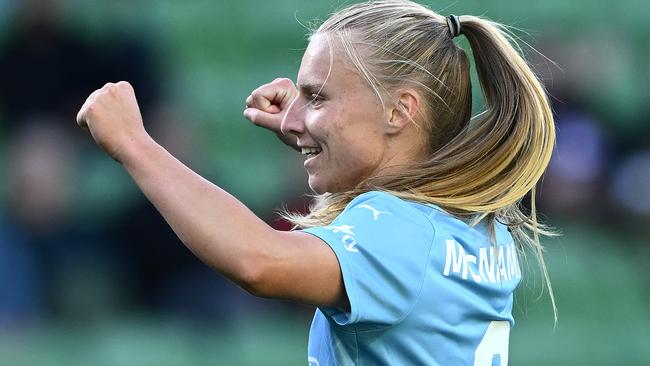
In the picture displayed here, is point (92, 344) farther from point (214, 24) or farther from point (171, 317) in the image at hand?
point (214, 24)

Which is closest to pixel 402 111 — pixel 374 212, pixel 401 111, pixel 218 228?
pixel 401 111

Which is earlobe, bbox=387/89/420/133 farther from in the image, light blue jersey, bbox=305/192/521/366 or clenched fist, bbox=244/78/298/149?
clenched fist, bbox=244/78/298/149

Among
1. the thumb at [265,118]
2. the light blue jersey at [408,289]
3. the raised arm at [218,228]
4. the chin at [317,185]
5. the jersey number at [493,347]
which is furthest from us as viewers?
the thumb at [265,118]

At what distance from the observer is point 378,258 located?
2100 mm

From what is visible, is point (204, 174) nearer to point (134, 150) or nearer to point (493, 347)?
point (493, 347)

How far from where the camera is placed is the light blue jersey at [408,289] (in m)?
2.10

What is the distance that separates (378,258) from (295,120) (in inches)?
19.1

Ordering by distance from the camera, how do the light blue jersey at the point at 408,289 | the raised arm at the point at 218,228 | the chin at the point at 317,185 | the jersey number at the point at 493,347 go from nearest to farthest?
1. the raised arm at the point at 218,228
2. the light blue jersey at the point at 408,289
3. the jersey number at the point at 493,347
4. the chin at the point at 317,185

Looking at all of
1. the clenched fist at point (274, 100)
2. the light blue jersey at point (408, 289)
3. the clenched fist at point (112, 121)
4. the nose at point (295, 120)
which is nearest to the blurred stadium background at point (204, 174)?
the clenched fist at point (274, 100)

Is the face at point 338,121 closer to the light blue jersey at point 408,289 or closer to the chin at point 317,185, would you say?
the chin at point 317,185

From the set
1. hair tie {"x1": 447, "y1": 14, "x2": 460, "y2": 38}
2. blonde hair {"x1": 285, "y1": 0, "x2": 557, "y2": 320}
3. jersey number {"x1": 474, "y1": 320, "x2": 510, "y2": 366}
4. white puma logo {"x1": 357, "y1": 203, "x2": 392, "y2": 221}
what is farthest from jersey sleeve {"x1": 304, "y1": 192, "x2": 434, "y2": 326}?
hair tie {"x1": 447, "y1": 14, "x2": 460, "y2": 38}

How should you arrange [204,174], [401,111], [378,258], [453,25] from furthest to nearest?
1. [204,174]
2. [453,25]
3. [401,111]
4. [378,258]

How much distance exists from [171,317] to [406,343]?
11.0ft

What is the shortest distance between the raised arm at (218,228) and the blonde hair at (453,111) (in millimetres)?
329
